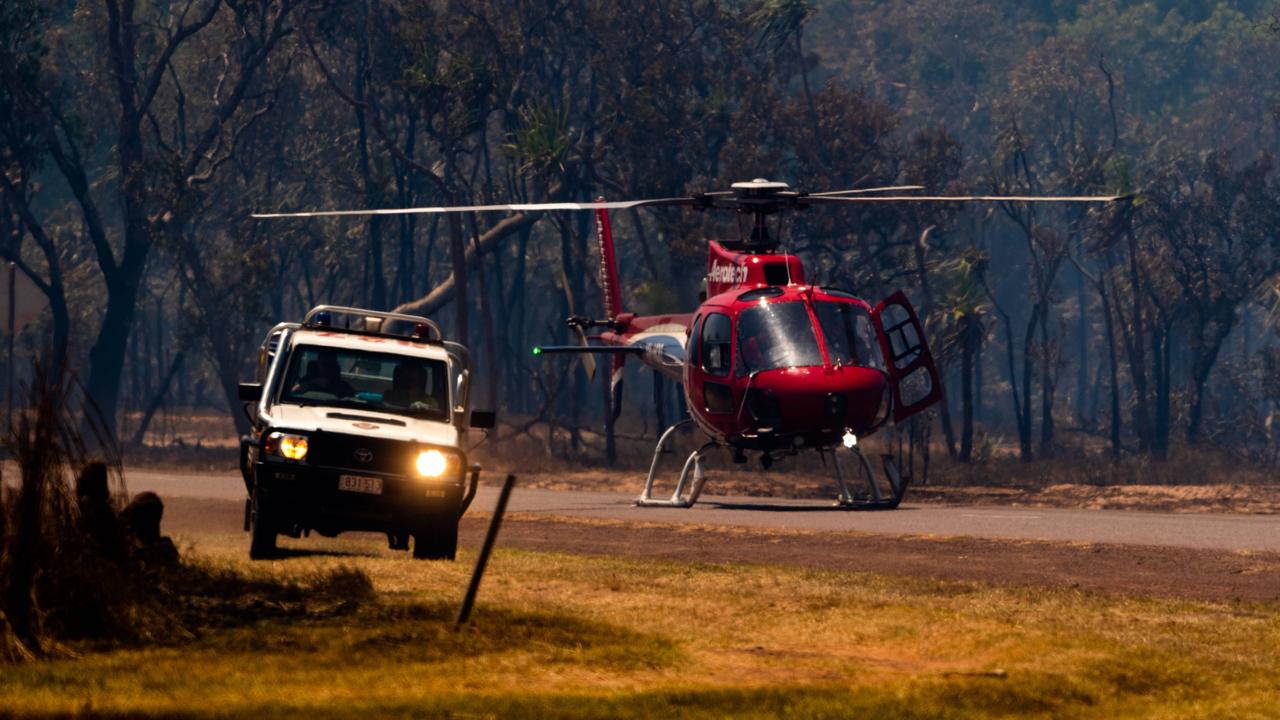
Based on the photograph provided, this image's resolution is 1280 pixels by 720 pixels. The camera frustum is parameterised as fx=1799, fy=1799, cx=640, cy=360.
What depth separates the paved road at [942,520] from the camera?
19.4m

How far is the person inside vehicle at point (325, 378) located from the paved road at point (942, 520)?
6.90 meters

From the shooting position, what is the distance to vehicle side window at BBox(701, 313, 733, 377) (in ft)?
72.8

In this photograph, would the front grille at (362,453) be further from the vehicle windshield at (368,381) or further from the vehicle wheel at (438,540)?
the vehicle windshield at (368,381)

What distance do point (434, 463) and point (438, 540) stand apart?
34.9 inches

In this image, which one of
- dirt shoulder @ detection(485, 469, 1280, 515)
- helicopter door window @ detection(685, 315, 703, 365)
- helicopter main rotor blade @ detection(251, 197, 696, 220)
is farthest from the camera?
dirt shoulder @ detection(485, 469, 1280, 515)

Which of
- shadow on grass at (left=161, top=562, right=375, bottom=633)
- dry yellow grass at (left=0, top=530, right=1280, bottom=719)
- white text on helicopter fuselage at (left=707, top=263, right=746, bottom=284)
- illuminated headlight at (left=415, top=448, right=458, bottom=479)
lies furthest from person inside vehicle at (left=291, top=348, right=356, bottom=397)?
white text on helicopter fuselage at (left=707, top=263, right=746, bottom=284)

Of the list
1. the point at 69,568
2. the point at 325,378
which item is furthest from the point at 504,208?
the point at 69,568

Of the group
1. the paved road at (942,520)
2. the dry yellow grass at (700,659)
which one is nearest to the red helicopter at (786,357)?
A: the paved road at (942,520)

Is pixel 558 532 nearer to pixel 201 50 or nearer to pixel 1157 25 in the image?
pixel 201 50

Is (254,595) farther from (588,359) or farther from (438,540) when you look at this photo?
(588,359)

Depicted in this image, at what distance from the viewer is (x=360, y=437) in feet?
44.3

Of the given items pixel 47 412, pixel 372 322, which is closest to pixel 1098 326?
pixel 372 322

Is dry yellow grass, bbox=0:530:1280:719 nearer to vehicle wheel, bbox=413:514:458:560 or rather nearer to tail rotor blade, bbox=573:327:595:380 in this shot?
vehicle wheel, bbox=413:514:458:560

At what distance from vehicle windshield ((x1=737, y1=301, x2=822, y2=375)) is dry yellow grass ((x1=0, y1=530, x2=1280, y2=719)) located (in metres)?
7.90
